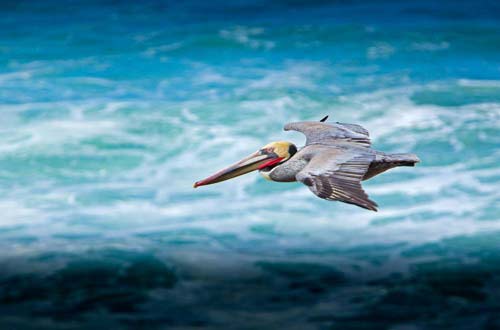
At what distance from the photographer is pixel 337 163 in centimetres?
815

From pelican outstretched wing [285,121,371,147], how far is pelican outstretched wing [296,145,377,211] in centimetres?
32

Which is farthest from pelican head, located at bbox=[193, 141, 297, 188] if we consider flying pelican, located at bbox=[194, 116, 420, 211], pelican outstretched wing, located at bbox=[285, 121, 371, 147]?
pelican outstretched wing, located at bbox=[285, 121, 371, 147]

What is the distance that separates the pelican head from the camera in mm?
8570

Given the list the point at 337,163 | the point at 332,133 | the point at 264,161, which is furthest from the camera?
the point at 332,133

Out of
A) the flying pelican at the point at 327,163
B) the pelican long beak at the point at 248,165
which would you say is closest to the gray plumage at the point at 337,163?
the flying pelican at the point at 327,163

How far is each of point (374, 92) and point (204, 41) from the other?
3.95 meters

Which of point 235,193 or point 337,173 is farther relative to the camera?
point 235,193

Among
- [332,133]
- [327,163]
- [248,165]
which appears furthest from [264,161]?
[332,133]

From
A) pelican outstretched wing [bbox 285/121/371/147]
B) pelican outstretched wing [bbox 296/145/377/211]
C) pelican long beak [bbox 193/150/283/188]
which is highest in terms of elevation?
pelican outstretched wing [bbox 285/121/371/147]

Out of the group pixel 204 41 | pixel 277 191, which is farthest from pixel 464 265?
pixel 204 41

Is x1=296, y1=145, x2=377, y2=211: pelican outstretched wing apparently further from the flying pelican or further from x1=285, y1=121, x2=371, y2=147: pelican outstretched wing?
x1=285, y1=121, x2=371, y2=147: pelican outstretched wing

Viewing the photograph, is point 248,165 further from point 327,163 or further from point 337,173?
point 337,173

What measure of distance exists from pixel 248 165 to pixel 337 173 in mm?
977

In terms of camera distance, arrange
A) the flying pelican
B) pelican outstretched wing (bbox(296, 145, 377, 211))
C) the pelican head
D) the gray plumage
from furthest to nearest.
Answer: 1. the pelican head
2. the flying pelican
3. the gray plumage
4. pelican outstretched wing (bbox(296, 145, 377, 211))
